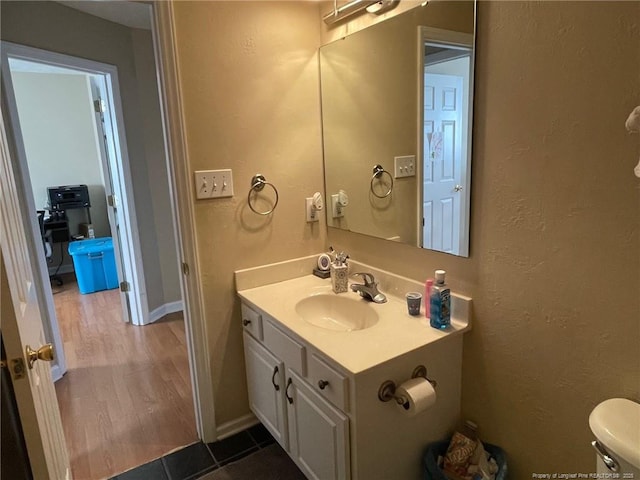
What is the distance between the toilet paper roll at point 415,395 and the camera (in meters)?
1.23

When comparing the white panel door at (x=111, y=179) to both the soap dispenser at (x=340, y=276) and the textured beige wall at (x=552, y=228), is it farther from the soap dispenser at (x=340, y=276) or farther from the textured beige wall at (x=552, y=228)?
the textured beige wall at (x=552, y=228)

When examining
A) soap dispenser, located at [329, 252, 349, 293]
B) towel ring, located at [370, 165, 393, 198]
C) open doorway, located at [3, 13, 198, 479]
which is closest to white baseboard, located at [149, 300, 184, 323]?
open doorway, located at [3, 13, 198, 479]

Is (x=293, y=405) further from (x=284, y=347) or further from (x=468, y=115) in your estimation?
(x=468, y=115)

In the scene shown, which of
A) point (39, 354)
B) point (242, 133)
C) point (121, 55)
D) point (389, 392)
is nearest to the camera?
point (39, 354)

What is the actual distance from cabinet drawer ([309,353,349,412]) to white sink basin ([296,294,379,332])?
317mm

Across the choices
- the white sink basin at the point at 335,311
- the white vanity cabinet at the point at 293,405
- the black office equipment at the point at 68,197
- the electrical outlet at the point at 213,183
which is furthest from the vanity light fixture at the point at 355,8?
the black office equipment at the point at 68,197

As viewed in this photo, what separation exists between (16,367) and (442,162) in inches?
54.5

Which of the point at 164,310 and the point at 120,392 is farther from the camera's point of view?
the point at 164,310

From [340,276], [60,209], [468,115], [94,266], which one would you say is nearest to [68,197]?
[60,209]

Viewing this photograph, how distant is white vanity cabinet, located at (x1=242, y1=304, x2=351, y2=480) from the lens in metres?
1.34

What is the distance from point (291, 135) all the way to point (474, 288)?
1065 millimetres

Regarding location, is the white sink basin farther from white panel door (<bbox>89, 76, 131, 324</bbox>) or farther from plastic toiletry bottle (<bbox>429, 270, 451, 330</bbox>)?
white panel door (<bbox>89, 76, 131, 324</bbox>)

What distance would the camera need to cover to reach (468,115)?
1312 millimetres

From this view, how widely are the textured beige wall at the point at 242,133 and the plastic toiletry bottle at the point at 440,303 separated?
31.8 inches
